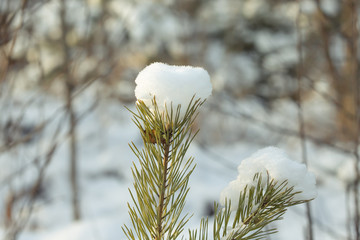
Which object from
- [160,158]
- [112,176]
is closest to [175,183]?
[160,158]

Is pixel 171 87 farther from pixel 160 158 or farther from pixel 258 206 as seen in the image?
pixel 258 206

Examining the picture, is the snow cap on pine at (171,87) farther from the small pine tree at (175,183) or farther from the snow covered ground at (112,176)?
the snow covered ground at (112,176)

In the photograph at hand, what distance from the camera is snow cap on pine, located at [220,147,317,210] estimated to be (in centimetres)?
50

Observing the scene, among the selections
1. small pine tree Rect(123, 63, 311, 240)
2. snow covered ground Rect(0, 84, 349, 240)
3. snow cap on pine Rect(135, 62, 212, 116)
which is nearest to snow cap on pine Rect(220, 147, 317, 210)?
small pine tree Rect(123, 63, 311, 240)

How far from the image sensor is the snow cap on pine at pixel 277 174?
19.8 inches

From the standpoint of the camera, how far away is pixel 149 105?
0.50 meters

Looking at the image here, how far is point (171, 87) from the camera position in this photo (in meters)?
0.47

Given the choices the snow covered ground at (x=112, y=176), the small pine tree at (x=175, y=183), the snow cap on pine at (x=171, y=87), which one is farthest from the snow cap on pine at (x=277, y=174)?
the snow covered ground at (x=112, y=176)

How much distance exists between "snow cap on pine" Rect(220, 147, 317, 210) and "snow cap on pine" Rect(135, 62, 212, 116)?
124mm

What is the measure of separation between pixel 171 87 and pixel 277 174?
185 mm

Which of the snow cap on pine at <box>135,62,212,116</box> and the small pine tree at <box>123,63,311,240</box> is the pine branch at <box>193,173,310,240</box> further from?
the snow cap on pine at <box>135,62,212,116</box>

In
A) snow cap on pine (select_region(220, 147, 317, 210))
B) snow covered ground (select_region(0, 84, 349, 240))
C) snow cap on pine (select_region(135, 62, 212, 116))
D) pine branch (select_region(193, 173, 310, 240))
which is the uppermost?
snow covered ground (select_region(0, 84, 349, 240))

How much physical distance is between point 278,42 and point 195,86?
8977mm

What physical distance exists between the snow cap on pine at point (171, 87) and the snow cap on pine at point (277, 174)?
4.9 inches
